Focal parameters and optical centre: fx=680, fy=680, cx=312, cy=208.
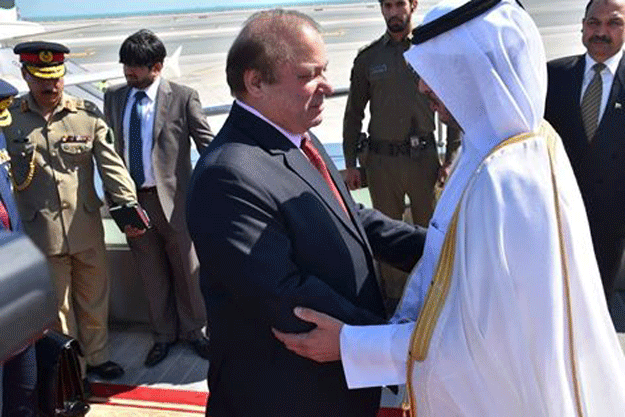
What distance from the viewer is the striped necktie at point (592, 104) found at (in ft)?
10.1

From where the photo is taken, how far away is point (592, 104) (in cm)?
309

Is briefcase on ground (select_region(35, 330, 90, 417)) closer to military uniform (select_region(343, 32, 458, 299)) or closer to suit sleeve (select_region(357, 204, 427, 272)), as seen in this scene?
suit sleeve (select_region(357, 204, 427, 272))

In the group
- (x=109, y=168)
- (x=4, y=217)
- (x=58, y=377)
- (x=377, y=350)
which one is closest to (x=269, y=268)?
(x=377, y=350)

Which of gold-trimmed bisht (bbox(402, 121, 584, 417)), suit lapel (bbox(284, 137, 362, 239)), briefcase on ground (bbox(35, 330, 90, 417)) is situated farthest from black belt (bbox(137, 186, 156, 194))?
gold-trimmed bisht (bbox(402, 121, 584, 417))

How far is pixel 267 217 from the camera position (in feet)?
4.69

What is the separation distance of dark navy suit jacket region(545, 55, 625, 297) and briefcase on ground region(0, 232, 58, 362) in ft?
8.32

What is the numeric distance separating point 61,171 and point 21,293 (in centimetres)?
207

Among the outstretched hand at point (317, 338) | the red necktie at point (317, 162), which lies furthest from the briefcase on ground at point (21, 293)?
the red necktie at point (317, 162)

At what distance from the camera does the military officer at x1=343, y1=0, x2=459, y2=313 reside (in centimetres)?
368

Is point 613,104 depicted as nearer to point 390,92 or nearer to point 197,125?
point 390,92

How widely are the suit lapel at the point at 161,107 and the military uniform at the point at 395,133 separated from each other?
42.2 inches

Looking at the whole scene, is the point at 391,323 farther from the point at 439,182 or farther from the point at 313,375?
the point at 439,182

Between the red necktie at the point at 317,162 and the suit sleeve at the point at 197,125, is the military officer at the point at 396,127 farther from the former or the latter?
the red necktie at the point at 317,162

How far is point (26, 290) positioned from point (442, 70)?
0.89 m
